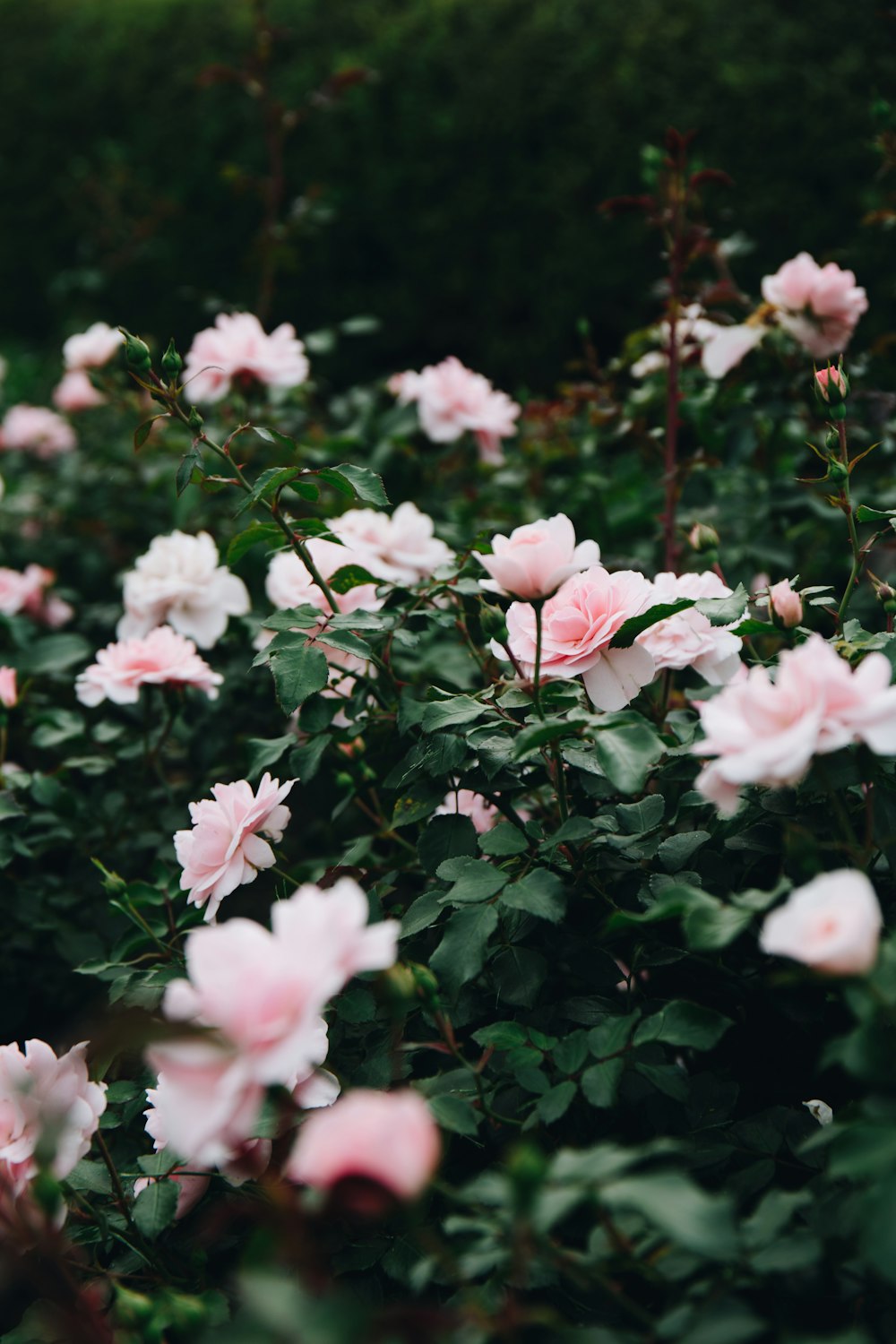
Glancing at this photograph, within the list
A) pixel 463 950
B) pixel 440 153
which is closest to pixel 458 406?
pixel 463 950

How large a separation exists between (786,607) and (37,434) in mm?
2576

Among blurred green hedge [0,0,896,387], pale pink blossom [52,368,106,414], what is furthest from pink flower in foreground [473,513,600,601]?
blurred green hedge [0,0,896,387]

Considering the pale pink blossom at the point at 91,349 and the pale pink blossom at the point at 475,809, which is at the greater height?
the pale pink blossom at the point at 91,349

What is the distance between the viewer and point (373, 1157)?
549mm

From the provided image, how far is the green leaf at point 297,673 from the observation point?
1105 millimetres

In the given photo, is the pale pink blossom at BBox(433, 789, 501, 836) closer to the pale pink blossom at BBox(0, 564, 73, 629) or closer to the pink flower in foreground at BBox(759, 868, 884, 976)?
the pink flower in foreground at BBox(759, 868, 884, 976)

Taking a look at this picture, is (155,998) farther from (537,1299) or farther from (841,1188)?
(841,1188)

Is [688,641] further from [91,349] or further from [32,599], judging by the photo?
[91,349]

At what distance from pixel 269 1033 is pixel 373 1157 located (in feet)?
0.32

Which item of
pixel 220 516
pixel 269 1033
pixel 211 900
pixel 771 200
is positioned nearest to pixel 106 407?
pixel 220 516

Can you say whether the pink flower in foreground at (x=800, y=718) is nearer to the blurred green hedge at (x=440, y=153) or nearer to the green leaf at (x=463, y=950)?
the green leaf at (x=463, y=950)

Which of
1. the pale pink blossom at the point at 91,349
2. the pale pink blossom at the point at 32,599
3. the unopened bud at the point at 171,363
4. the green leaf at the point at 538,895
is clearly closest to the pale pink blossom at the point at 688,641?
the green leaf at the point at 538,895

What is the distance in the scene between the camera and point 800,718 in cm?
74

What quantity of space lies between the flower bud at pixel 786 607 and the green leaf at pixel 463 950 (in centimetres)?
38
